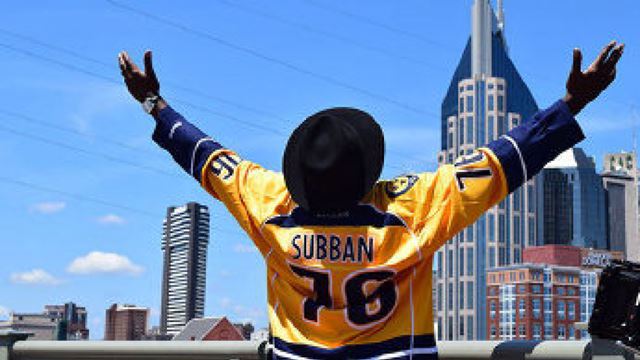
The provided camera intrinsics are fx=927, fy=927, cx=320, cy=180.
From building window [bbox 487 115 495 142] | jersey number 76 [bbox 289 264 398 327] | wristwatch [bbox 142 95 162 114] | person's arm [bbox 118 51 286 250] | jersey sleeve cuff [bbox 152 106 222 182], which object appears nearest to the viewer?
jersey number 76 [bbox 289 264 398 327]

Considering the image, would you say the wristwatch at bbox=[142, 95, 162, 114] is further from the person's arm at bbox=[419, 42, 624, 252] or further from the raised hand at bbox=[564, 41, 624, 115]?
the raised hand at bbox=[564, 41, 624, 115]

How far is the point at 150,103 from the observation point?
3986 mm

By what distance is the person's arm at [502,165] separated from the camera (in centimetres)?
326

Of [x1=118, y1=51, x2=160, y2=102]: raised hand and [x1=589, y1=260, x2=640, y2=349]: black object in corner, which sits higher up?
[x1=118, y1=51, x2=160, y2=102]: raised hand

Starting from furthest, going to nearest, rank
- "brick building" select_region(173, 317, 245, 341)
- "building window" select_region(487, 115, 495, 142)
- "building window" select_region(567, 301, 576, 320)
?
"building window" select_region(487, 115, 495, 142), "building window" select_region(567, 301, 576, 320), "brick building" select_region(173, 317, 245, 341)

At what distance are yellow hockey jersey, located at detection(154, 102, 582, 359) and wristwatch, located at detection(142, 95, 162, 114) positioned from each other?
947 mm

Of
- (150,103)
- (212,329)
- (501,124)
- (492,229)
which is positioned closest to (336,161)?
(150,103)

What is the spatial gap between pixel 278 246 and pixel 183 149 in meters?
0.68

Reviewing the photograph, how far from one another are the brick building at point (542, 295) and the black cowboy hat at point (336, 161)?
479 feet

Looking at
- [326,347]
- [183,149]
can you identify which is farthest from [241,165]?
[326,347]

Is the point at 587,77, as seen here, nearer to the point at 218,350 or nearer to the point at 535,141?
the point at 535,141

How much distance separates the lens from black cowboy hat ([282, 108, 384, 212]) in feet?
10.8

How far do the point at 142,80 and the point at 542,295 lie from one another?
151760 millimetres

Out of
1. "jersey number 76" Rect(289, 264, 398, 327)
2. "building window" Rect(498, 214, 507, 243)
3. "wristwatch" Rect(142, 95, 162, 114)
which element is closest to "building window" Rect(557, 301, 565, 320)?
"building window" Rect(498, 214, 507, 243)
